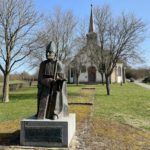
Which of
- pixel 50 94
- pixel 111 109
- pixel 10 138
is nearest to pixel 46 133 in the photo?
pixel 50 94

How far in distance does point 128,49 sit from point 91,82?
39803 mm

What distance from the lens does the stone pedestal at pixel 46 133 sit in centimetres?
864

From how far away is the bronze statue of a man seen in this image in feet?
29.9

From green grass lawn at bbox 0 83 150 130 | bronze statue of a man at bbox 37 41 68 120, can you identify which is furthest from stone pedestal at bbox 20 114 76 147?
green grass lawn at bbox 0 83 150 130

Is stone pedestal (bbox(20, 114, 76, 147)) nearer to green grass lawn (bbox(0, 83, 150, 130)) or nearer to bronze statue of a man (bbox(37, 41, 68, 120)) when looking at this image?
bronze statue of a man (bbox(37, 41, 68, 120))

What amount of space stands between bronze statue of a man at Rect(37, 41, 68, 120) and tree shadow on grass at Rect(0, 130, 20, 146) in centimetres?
93

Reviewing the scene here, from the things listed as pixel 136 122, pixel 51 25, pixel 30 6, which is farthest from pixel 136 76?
pixel 136 122

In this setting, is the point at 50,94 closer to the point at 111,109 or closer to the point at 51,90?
the point at 51,90

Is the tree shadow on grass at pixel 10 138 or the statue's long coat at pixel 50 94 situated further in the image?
the statue's long coat at pixel 50 94

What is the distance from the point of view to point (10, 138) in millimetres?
9477

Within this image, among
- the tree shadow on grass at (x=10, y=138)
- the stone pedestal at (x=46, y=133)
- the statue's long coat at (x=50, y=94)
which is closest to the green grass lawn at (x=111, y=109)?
the tree shadow on grass at (x=10, y=138)

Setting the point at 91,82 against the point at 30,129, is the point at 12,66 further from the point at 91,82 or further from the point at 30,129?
the point at 91,82

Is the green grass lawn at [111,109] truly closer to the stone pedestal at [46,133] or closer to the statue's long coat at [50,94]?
the statue's long coat at [50,94]

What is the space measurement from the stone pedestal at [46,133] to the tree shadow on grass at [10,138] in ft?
1.24
